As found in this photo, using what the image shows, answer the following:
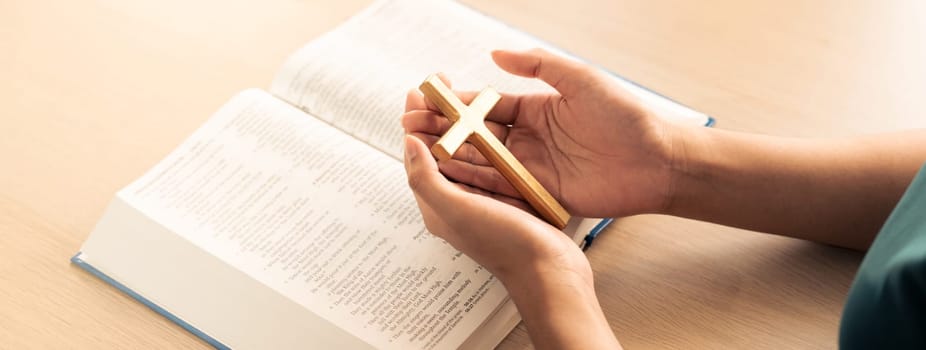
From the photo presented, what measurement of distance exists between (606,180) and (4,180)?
0.56 meters

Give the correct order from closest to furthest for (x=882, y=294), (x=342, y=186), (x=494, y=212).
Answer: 1. (x=882, y=294)
2. (x=494, y=212)
3. (x=342, y=186)

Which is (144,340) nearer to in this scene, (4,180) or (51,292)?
(51,292)

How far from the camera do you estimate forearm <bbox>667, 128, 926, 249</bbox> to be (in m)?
A: 0.78

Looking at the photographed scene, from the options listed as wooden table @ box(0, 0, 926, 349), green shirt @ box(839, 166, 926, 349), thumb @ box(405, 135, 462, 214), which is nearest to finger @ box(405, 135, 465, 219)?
thumb @ box(405, 135, 462, 214)

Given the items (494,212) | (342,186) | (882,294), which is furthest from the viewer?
(342,186)

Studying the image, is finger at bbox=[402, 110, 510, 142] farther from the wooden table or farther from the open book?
the wooden table

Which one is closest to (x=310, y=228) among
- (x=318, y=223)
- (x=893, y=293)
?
(x=318, y=223)

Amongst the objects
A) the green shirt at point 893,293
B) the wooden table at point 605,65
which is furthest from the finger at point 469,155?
the green shirt at point 893,293

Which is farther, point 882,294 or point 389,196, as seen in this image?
point 389,196

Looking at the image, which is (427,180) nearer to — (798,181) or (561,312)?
(561,312)

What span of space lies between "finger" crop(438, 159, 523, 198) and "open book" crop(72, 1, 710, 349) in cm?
5

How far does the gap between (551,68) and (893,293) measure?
396 mm

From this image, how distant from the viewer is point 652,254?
81cm

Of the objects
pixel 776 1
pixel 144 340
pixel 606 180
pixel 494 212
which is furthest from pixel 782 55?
pixel 144 340
